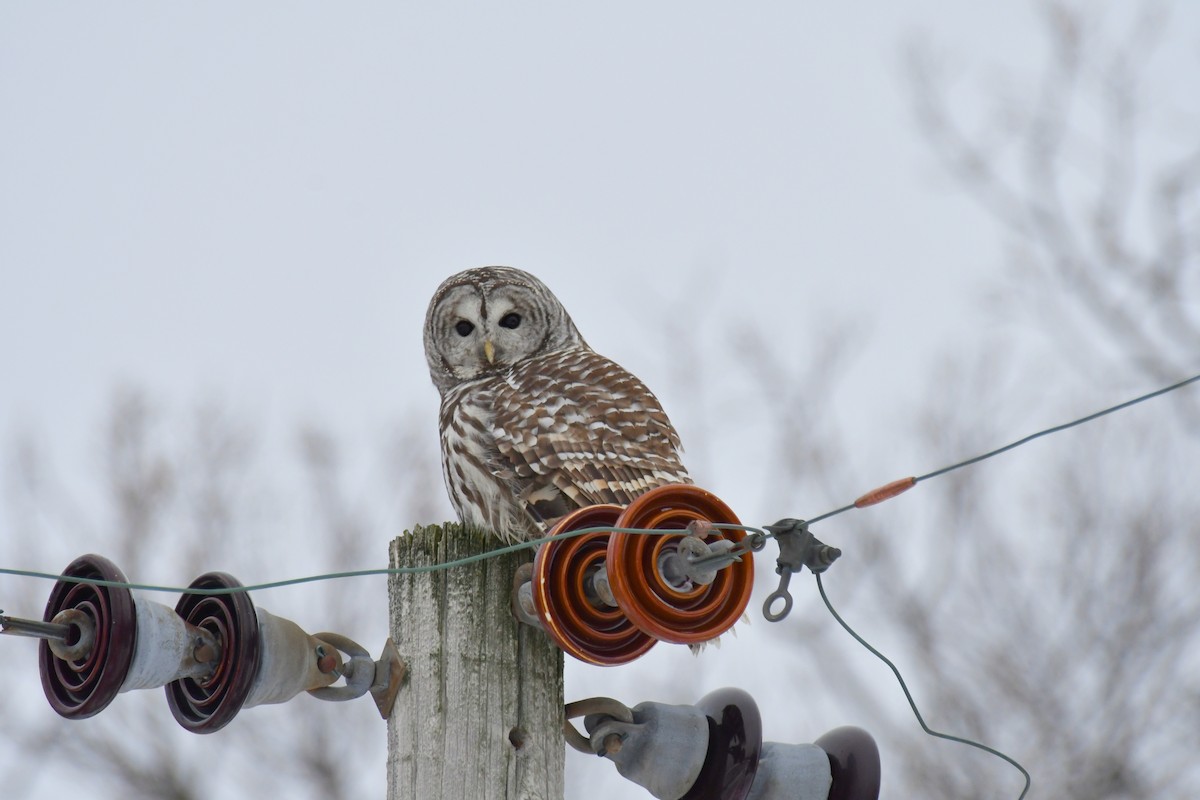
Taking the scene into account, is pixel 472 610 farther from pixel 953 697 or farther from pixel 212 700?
pixel 953 697

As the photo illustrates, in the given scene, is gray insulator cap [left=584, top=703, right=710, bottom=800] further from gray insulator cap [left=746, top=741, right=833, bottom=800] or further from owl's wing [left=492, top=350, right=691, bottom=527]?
owl's wing [left=492, top=350, right=691, bottom=527]

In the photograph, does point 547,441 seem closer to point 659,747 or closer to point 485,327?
point 485,327

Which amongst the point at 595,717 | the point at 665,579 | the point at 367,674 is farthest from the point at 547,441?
the point at 665,579

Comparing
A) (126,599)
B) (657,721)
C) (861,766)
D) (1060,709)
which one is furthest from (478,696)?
(1060,709)

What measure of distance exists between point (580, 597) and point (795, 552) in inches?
22.3

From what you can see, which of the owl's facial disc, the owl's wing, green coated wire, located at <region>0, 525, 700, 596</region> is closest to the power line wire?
green coated wire, located at <region>0, 525, 700, 596</region>

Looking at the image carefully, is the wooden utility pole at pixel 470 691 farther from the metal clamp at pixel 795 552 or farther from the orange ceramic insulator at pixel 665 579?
the metal clamp at pixel 795 552

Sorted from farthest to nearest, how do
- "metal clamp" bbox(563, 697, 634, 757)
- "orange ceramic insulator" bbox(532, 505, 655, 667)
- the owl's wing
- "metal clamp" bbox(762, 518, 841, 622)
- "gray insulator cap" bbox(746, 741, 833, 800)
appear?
the owl's wing → "gray insulator cap" bbox(746, 741, 833, 800) → "metal clamp" bbox(563, 697, 634, 757) → "orange ceramic insulator" bbox(532, 505, 655, 667) → "metal clamp" bbox(762, 518, 841, 622)

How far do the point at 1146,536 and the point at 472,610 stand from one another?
10305 millimetres

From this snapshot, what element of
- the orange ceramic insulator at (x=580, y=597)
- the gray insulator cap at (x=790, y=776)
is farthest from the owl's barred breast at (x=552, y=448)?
the orange ceramic insulator at (x=580, y=597)

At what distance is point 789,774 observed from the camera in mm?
3949

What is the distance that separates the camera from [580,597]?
11.1ft

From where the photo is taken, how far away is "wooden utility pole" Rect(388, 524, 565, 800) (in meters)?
3.46

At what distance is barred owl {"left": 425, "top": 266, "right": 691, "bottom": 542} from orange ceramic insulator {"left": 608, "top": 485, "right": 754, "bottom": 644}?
1883 mm
